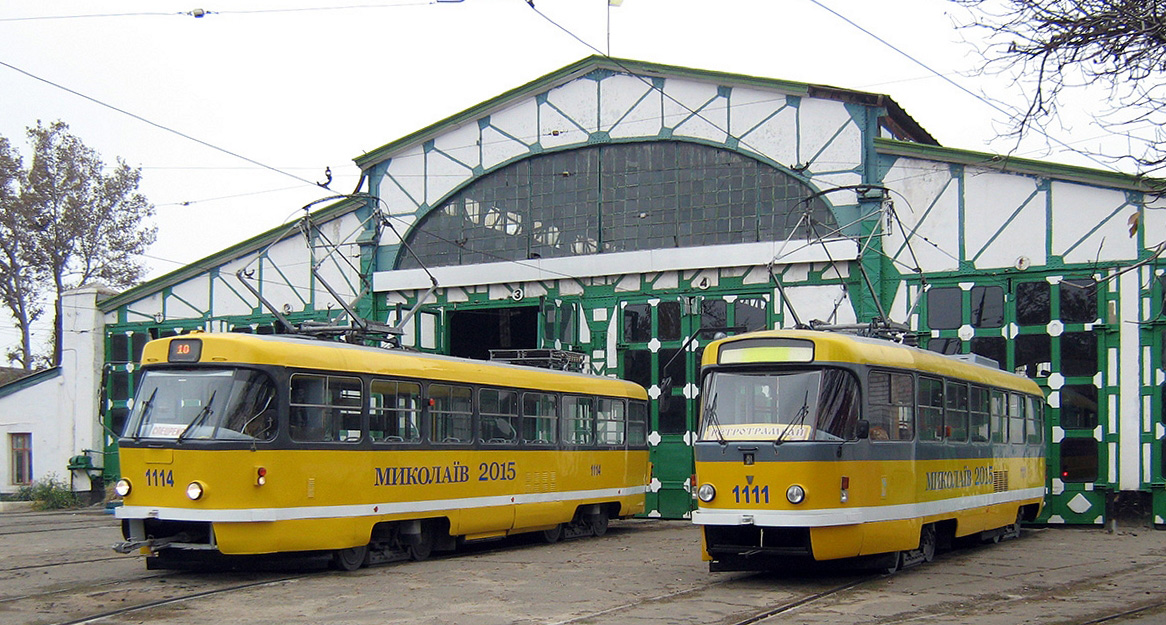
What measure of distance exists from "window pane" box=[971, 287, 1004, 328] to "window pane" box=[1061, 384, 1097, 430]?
1.70 meters

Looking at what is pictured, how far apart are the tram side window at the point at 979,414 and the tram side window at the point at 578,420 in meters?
6.16

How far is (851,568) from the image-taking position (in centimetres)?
1493

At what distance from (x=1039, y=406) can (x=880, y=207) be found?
4.68m

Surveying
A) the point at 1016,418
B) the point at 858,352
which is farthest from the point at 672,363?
the point at 858,352

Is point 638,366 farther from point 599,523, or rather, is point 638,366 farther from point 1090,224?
point 1090,224

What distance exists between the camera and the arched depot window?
2464cm

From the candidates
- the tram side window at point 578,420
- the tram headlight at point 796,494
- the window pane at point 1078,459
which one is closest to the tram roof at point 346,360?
the tram side window at point 578,420

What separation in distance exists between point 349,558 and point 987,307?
13245 mm

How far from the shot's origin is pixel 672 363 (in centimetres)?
2556

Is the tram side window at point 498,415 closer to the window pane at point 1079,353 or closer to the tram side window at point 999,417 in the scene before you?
the tram side window at point 999,417

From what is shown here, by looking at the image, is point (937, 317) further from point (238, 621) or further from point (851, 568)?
point (238, 621)

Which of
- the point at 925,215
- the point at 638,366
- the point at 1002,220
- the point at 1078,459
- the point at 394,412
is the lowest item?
the point at 1078,459

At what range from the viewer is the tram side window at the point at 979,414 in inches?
654

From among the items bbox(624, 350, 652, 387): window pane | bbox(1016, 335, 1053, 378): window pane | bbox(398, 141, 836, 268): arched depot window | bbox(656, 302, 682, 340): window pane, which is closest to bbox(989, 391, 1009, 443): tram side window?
bbox(1016, 335, 1053, 378): window pane
